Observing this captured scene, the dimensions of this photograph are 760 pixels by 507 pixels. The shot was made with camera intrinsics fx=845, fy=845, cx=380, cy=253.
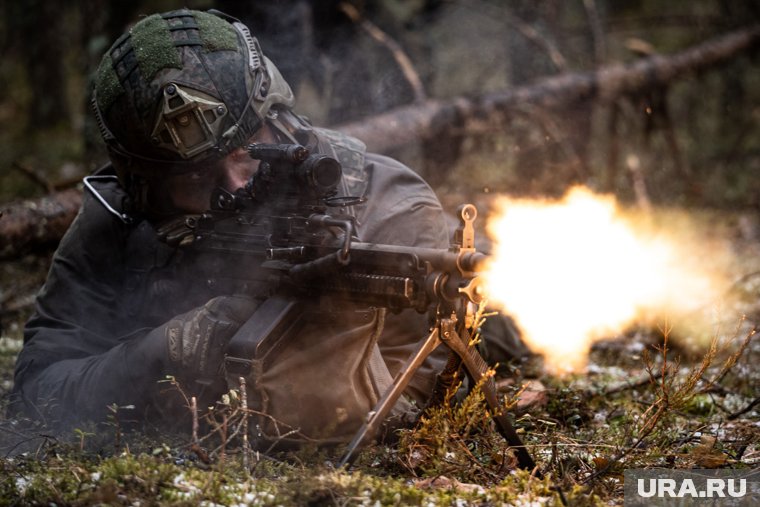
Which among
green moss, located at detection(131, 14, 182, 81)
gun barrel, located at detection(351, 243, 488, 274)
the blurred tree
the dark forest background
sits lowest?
gun barrel, located at detection(351, 243, 488, 274)

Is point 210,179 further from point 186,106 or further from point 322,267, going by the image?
point 322,267

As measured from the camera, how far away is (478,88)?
1103cm

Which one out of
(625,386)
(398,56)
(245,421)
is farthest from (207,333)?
(398,56)

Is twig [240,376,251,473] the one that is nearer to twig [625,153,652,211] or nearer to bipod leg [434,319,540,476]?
bipod leg [434,319,540,476]

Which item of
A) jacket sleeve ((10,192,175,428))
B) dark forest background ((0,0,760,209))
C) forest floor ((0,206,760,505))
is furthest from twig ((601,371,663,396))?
dark forest background ((0,0,760,209))

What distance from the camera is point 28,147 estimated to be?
50.6 ft

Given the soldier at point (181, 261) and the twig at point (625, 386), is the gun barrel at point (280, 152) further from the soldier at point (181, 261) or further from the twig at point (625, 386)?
the twig at point (625, 386)

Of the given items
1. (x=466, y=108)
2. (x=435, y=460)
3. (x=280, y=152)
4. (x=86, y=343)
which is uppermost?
(x=466, y=108)

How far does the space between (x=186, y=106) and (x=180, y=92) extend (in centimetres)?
7

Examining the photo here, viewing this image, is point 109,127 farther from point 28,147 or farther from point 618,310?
point 28,147

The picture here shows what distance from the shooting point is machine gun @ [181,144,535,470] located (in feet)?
9.84

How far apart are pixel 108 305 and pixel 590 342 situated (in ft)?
11.0

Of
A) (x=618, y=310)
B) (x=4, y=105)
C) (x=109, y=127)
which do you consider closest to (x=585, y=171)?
(x=618, y=310)

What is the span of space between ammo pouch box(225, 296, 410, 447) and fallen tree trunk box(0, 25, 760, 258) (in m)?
3.47
